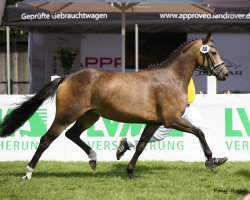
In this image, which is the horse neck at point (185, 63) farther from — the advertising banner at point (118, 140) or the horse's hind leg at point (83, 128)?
the advertising banner at point (118, 140)

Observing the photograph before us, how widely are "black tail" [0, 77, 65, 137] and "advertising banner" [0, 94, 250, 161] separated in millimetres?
1524

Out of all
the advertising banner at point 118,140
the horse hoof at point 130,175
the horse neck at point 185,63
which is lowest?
the horse hoof at point 130,175

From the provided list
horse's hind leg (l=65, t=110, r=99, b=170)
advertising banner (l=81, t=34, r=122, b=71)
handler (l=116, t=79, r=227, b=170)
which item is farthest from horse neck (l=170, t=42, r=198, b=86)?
advertising banner (l=81, t=34, r=122, b=71)

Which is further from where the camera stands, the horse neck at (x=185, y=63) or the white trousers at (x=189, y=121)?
the white trousers at (x=189, y=121)

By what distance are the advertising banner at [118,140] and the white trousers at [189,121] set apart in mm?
559

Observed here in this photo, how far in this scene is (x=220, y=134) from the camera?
11.3 meters

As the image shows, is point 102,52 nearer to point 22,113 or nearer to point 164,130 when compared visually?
point 164,130

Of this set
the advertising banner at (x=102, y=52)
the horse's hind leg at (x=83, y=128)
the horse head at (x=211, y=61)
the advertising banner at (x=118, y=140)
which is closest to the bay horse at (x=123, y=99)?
the horse's hind leg at (x=83, y=128)

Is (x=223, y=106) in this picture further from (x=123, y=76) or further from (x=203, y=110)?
(x=123, y=76)

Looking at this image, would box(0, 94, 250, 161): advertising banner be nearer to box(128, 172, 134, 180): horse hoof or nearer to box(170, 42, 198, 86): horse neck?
box(170, 42, 198, 86): horse neck

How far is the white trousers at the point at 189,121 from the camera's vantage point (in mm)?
10391

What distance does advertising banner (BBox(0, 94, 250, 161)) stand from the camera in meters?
11.3

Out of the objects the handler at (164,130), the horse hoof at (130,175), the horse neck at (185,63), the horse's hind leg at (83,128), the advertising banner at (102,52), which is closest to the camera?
the horse hoof at (130,175)

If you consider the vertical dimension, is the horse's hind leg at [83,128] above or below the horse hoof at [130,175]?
above
